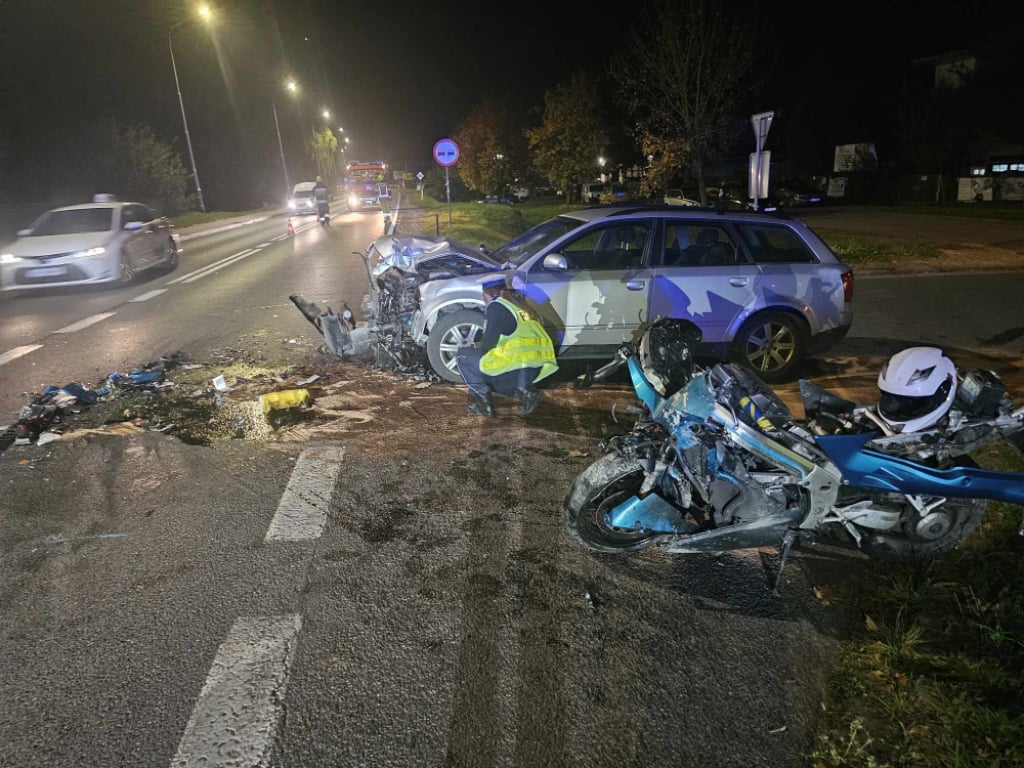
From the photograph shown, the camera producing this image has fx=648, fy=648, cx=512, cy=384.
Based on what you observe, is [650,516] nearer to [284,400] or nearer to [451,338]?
[451,338]

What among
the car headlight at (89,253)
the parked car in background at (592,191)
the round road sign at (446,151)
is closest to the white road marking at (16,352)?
the car headlight at (89,253)

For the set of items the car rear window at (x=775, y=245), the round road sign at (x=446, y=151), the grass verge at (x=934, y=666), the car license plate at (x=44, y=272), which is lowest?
the grass verge at (x=934, y=666)

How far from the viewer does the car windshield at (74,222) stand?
13.6 meters

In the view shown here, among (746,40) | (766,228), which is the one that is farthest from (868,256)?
(766,228)

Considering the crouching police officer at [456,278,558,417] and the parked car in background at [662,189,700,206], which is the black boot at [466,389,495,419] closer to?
the crouching police officer at [456,278,558,417]

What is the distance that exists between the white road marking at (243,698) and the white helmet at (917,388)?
10.1 feet

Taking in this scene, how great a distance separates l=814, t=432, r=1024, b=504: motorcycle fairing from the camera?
306 cm

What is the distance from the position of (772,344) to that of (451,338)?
3.26 metres

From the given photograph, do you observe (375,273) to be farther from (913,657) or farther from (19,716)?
(913,657)

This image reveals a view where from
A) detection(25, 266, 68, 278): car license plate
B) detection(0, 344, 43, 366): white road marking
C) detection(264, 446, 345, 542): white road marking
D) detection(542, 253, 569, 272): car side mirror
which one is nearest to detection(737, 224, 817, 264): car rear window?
detection(542, 253, 569, 272): car side mirror

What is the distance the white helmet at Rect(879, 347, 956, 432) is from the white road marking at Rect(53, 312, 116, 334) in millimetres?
10205

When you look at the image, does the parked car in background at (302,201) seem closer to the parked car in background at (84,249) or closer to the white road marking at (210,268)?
the white road marking at (210,268)

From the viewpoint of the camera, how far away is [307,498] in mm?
4320

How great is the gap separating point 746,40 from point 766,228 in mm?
11965
